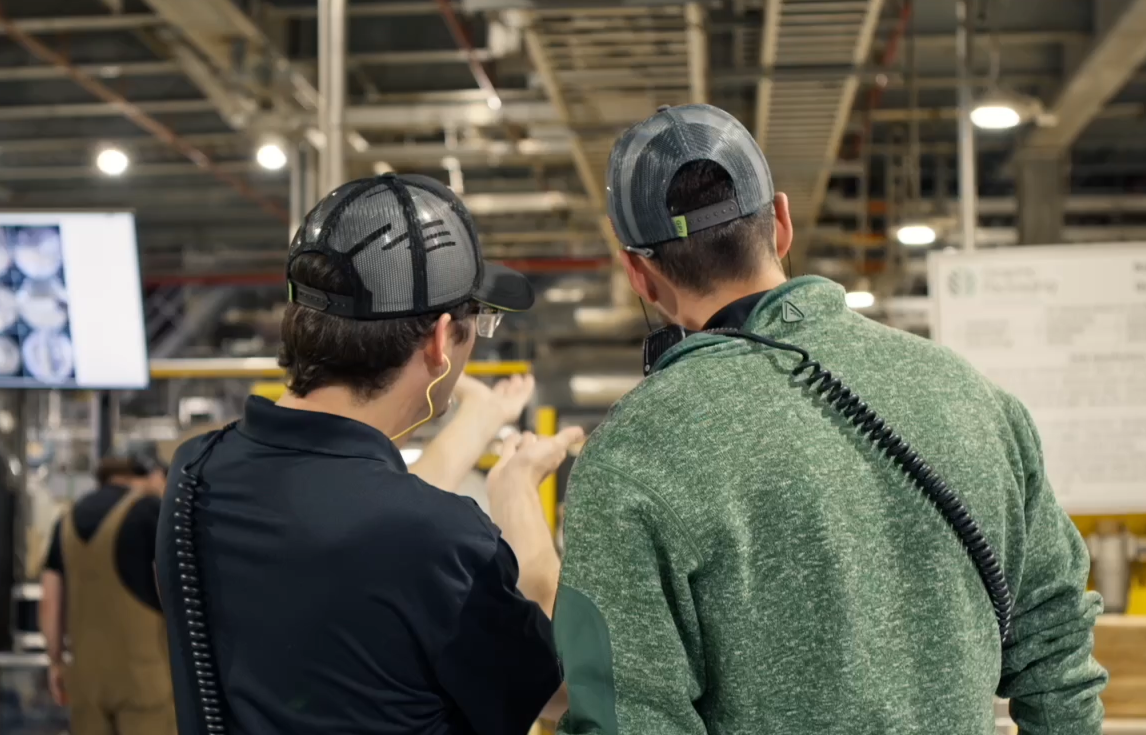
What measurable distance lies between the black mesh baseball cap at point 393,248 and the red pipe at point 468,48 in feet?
16.1

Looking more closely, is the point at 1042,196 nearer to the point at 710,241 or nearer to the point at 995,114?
the point at 995,114

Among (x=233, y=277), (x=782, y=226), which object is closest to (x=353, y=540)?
(x=782, y=226)

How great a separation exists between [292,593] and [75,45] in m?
7.57

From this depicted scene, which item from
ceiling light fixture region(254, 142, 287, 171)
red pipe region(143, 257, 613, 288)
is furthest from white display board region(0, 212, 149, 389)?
red pipe region(143, 257, 613, 288)

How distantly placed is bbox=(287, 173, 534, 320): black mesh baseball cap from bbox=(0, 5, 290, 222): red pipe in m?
6.25

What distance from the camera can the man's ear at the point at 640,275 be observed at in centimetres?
130

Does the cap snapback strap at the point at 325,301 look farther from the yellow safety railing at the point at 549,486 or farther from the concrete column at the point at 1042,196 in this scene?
the concrete column at the point at 1042,196

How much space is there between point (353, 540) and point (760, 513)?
0.42m

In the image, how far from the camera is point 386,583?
4.14 ft

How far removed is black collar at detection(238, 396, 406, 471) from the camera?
134 cm

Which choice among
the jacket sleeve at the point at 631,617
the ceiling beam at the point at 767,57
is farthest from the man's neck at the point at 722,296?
the ceiling beam at the point at 767,57

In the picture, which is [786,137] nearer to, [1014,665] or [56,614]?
[56,614]

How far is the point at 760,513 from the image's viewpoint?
3.70 ft

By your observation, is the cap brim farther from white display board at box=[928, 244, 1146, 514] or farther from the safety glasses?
white display board at box=[928, 244, 1146, 514]
